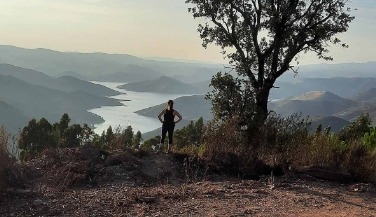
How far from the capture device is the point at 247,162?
9570mm

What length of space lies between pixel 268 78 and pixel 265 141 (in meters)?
5.55

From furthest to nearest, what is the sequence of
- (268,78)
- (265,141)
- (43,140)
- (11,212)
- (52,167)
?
1. (43,140)
2. (268,78)
3. (265,141)
4. (52,167)
5. (11,212)

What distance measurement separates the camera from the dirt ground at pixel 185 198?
5754mm

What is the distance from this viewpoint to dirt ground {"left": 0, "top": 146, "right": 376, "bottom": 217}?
18.9ft

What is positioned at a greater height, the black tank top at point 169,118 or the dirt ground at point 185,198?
the black tank top at point 169,118

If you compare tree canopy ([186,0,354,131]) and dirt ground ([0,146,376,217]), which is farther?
tree canopy ([186,0,354,131])

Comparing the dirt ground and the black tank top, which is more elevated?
the black tank top

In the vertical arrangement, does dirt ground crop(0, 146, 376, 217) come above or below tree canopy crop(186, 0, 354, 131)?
below

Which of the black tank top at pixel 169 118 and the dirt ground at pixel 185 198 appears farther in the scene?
the black tank top at pixel 169 118

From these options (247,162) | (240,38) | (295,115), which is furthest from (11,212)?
(240,38)

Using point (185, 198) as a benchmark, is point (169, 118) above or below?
above

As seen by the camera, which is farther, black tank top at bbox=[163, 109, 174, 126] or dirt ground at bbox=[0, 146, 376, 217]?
black tank top at bbox=[163, 109, 174, 126]

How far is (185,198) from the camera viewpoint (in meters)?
6.48

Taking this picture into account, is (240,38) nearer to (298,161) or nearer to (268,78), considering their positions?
(268,78)
